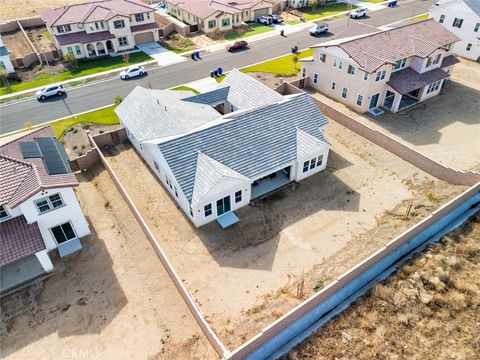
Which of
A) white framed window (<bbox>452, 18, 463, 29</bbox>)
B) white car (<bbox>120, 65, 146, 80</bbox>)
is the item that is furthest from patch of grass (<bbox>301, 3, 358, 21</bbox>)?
white car (<bbox>120, 65, 146, 80</bbox>)

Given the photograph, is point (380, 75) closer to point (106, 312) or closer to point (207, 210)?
point (207, 210)

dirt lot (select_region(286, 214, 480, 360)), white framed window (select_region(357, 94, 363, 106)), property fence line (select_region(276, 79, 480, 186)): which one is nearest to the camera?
dirt lot (select_region(286, 214, 480, 360))

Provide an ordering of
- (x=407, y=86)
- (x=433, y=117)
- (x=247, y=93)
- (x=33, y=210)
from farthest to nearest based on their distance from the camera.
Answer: (x=433, y=117)
(x=407, y=86)
(x=247, y=93)
(x=33, y=210)

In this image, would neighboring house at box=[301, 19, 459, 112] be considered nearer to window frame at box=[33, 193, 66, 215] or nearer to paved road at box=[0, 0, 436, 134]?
paved road at box=[0, 0, 436, 134]

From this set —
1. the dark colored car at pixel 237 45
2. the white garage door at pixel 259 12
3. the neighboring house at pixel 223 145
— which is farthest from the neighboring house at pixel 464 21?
the neighboring house at pixel 223 145

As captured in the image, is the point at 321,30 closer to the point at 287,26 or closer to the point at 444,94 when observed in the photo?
the point at 287,26

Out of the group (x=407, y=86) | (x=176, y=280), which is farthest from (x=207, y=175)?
(x=407, y=86)

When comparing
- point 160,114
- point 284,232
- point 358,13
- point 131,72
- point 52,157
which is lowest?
point 284,232

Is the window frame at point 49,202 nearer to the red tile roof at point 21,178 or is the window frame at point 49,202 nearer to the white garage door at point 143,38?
the red tile roof at point 21,178
